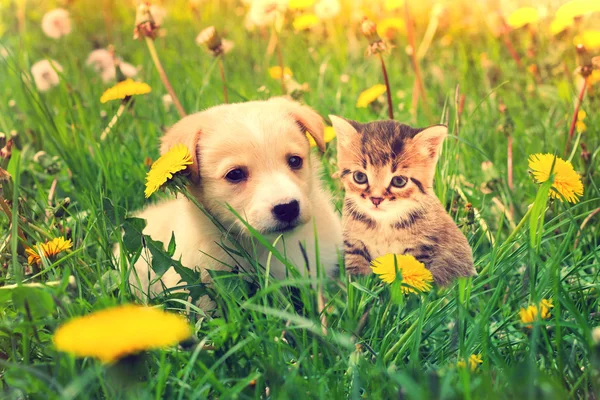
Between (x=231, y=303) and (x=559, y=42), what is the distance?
3.95 m

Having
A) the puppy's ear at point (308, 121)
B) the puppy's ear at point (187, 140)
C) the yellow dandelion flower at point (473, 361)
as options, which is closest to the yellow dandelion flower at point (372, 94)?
the puppy's ear at point (308, 121)

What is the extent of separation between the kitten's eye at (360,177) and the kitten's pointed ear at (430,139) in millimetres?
168

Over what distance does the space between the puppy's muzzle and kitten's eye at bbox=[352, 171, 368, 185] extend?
60 cm

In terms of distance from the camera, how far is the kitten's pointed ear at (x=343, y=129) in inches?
72.1

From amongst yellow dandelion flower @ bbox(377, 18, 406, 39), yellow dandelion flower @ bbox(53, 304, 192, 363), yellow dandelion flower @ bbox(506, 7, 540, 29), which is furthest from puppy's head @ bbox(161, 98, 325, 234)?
yellow dandelion flower @ bbox(506, 7, 540, 29)

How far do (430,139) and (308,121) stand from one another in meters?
0.98

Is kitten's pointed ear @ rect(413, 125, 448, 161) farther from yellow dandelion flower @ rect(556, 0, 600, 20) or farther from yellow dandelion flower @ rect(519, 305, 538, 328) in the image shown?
yellow dandelion flower @ rect(556, 0, 600, 20)

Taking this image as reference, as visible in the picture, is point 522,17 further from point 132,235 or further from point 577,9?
point 132,235

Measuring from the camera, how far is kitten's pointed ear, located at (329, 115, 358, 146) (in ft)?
6.01

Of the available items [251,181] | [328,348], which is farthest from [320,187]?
[328,348]

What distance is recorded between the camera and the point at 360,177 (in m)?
1.79

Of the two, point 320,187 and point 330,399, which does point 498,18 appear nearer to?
point 320,187

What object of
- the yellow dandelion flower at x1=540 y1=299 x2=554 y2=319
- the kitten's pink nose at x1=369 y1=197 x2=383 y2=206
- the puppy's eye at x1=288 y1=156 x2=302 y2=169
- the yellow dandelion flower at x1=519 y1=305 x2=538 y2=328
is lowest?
the yellow dandelion flower at x1=540 y1=299 x2=554 y2=319

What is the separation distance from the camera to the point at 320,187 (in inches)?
118
